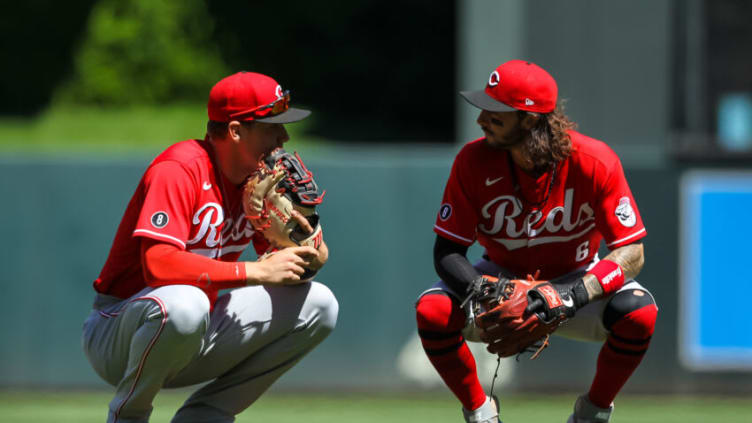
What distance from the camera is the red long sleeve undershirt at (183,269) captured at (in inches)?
132

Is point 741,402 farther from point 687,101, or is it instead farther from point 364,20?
point 364,20

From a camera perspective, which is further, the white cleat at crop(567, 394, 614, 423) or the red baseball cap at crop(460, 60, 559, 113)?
the white cleat at crop(567, 394, 614, 423)

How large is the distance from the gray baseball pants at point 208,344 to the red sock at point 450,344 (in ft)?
1.21

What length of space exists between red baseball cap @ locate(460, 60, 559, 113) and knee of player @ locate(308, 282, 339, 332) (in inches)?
36.2

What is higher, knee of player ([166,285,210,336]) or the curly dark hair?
the curly dark hair

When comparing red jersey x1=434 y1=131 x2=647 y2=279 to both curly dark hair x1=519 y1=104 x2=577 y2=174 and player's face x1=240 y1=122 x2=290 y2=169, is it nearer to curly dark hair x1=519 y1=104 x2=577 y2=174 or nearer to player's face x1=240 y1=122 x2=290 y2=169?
curly dark hair x1=519 y1=104 x2=577 y2=174

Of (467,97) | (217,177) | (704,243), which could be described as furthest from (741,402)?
(217,177)

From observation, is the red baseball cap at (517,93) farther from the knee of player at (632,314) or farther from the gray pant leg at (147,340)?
the gray pant leg at (147,340)

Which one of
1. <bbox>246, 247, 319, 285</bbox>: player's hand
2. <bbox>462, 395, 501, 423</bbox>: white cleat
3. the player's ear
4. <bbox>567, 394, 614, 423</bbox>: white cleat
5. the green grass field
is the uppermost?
the player's ear

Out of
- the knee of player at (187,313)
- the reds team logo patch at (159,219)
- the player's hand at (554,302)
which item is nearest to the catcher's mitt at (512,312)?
the player's hand at (554,302)

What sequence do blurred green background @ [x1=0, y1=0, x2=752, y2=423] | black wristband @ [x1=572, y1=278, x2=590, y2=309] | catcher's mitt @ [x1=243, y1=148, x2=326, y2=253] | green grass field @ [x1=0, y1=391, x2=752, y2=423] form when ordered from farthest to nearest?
blurred green background @ [x1=0, y1=0, x2=752, y2=423]
green grass field @ [x1=0, y1=391, x2=752, y2=423]
black wristband @ [x1=572, y1=278, x2=590, y2=309]
catcher's mitt @ [x1=243, y1=148, x2=326, y2=253]

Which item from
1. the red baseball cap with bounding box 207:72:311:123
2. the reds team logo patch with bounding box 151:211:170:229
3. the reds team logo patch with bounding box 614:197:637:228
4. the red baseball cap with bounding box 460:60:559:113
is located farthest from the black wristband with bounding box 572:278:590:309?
the reds team logo patch with bounding box 151:211:170:229

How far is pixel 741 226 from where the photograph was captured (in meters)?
6.02

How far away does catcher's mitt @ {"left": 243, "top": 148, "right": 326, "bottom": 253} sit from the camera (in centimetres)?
353
